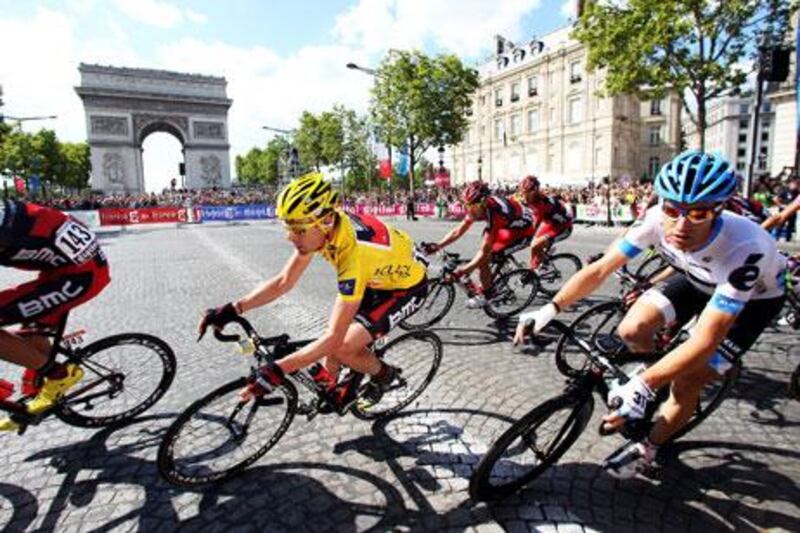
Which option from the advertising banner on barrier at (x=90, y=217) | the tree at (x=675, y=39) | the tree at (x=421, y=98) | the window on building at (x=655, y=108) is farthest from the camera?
the window on building at (x=655, y=108)

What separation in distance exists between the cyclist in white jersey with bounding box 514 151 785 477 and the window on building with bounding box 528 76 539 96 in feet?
211

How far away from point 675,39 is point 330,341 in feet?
73.8

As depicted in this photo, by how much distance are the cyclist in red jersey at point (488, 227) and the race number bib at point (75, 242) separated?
367cm

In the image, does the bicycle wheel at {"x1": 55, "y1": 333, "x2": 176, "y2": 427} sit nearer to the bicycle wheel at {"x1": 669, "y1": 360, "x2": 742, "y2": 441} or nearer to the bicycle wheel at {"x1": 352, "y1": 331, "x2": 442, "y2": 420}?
the bicycle wheel at {"x1": 352, "y1": 331, "x2": 442, "y2": 420}

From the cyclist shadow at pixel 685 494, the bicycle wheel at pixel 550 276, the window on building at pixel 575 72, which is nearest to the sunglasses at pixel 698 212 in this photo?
the cyclist shadow at pixel 685 494

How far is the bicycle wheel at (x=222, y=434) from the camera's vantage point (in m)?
2.96

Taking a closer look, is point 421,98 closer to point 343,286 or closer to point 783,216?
point 783,216

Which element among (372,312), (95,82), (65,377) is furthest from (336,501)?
(95,82)

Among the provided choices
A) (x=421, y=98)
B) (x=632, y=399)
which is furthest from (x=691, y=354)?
(x=421, y=98)

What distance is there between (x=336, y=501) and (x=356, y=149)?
54171mm

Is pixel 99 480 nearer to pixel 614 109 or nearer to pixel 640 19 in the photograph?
pixel 640 19

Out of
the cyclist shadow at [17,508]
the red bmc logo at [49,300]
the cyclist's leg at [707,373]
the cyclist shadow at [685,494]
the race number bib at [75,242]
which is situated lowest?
the cyclist shadow at [17,508]

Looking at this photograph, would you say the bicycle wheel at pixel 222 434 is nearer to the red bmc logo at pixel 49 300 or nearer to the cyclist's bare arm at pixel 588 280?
the red bmc logo at pixel 49 300

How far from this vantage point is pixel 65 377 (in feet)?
12.2
